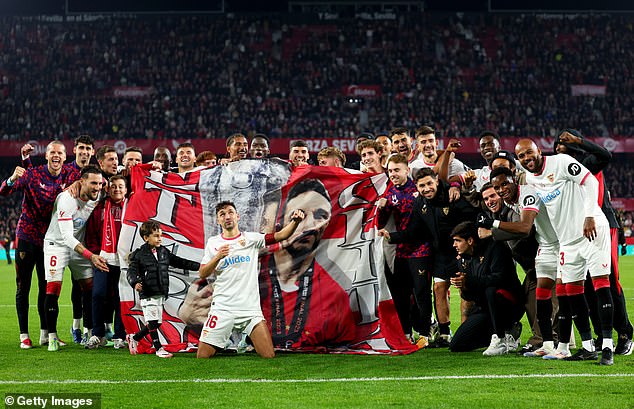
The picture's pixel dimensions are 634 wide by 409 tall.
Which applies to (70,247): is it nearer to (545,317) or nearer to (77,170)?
(77,170)

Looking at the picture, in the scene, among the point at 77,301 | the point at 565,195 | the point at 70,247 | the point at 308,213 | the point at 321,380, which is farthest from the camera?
the point at 77,301

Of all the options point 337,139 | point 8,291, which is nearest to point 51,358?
point 8,291

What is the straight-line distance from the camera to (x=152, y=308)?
7.73m

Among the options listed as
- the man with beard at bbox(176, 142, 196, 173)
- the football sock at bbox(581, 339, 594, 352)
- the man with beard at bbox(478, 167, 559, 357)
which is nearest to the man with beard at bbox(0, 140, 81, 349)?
the man with beard at bbox(176, 142, 196, 173)

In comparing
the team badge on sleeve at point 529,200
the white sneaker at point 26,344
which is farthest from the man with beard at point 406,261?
the white sneaker at point 26,344

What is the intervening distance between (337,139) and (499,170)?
27.0 meters

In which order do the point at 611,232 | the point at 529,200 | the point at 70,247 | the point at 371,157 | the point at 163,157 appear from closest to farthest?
the point at 529,200 → the point at 611,232 → the point at 70,247 → the point at 371,157 → the point at 163,157

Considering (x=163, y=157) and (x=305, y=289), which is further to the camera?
(x=163, y=157)

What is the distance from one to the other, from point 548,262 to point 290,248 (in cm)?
254

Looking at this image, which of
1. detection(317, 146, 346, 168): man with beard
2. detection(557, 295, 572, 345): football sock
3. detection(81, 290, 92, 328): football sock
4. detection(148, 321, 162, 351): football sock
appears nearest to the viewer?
detection(557, 295, 572, 345): football sock

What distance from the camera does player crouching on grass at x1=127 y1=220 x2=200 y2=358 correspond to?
304 inches

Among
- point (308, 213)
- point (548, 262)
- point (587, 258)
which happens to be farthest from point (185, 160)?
point (587, 258)

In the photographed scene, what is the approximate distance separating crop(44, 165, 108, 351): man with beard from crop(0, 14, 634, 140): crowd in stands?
1047 inches

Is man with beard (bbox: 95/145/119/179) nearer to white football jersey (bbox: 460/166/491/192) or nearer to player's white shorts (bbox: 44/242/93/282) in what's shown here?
player's white shorts (bbox: 44/242/93/282)
